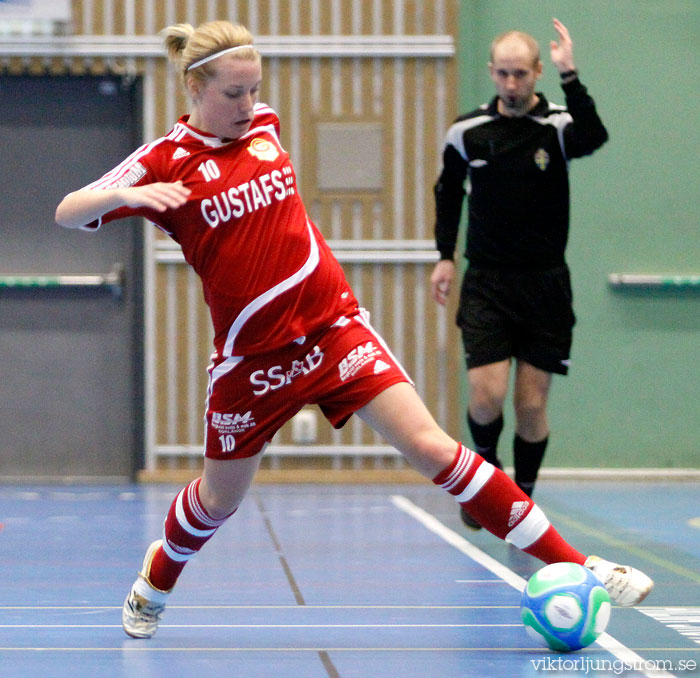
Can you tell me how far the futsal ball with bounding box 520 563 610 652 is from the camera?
300cm

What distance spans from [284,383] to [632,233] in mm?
5508

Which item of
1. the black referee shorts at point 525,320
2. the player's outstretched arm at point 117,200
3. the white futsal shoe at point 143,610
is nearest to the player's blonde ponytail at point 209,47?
the player's outstretched arm at point 117,200

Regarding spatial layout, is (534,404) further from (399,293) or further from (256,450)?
(399,293)

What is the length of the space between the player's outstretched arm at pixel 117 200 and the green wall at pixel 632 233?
5524 mm

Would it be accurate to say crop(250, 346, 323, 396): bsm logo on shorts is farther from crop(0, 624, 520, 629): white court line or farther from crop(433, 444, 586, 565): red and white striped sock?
crop(0, 624, 520, 629): white court line

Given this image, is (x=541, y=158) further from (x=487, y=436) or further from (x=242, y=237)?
(x=242, y=237)

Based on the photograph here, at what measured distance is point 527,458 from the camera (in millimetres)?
5160

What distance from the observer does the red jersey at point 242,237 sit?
3.19 m

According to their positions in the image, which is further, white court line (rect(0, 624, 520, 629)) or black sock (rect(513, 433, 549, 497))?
black sock (rect(513, 433, 549, 497))

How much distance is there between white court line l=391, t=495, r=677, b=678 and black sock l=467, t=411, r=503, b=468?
0.41 metres

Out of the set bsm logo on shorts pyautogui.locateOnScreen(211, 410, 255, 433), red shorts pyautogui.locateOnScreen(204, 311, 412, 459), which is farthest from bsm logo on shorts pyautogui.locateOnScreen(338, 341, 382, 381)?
bsm logo on shorts pyautogui.locateOnScreen(211, 410, 255, 433)

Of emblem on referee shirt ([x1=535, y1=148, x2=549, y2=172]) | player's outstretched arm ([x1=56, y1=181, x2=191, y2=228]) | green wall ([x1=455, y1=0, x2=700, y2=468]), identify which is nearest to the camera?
player's outstretched arm ([x1=56, y1=181, x2=191, y2=228])

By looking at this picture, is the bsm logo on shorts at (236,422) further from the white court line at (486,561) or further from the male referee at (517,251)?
the male referee at (517,251)

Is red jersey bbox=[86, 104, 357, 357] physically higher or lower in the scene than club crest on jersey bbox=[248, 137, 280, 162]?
lower
